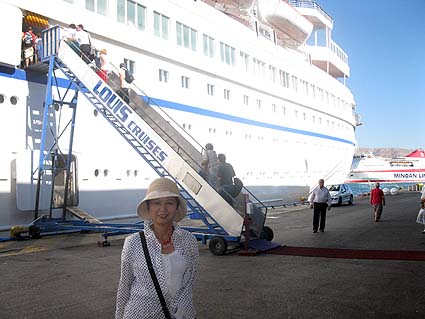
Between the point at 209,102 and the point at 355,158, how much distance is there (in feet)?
101

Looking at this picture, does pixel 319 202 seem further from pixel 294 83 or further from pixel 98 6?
pixel 294 83

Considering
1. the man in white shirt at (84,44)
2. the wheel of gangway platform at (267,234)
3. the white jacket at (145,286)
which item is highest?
the man in white shirt at (84,44)

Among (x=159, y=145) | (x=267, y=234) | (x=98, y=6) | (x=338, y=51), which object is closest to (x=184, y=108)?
(x=98, y=6)

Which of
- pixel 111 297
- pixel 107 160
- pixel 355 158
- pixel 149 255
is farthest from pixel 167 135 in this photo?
pixel 355 158

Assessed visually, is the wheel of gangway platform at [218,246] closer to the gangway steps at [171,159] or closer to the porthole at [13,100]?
the gangway steps at [171,159]

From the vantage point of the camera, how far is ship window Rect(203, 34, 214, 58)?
20409 millimetres

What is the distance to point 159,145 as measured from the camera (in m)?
9.92

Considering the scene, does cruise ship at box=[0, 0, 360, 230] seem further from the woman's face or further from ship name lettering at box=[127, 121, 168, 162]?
the woman's face

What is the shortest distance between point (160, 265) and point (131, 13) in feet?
50.7

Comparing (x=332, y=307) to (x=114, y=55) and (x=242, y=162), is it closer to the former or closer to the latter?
(x=114, y=55)

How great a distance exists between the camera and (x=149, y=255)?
2.41m

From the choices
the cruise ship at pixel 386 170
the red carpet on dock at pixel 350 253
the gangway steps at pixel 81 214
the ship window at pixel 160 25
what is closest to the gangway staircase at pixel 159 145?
the gangway steps at pixel 81 214

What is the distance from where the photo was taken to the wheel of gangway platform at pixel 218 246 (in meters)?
8.90

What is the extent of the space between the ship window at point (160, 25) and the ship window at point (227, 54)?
4305 millimetres
